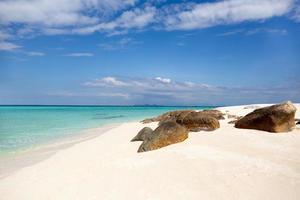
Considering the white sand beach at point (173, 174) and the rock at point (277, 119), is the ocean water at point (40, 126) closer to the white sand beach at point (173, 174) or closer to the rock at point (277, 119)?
the white sand beach at point (173, 174)

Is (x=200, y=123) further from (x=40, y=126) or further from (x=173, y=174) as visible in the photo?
(x=40, y=126)

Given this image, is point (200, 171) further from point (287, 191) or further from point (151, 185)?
point (287, 191)

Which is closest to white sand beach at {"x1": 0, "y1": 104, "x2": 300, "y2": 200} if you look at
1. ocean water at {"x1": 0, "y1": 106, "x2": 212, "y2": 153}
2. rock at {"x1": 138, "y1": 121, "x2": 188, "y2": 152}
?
rock at {"x1": 138, "y1": 121, "x2": 188, "y2": 152}

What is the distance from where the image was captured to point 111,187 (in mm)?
5992

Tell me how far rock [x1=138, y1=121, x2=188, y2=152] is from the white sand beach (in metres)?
0.39

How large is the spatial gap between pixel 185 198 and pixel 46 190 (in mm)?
2854

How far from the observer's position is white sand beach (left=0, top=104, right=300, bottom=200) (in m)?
5.56

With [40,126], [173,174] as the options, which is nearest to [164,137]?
[173,174]

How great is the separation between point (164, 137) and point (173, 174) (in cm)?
313

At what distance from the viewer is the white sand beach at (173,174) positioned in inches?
219

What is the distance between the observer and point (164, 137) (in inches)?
376

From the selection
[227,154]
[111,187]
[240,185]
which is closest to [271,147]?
[227,154]

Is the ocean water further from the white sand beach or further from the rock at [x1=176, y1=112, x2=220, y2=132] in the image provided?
the rock at [x1=176, y1=112, x2=220, y2=132]

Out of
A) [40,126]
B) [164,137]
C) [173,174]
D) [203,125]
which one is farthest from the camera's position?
[40,126]
